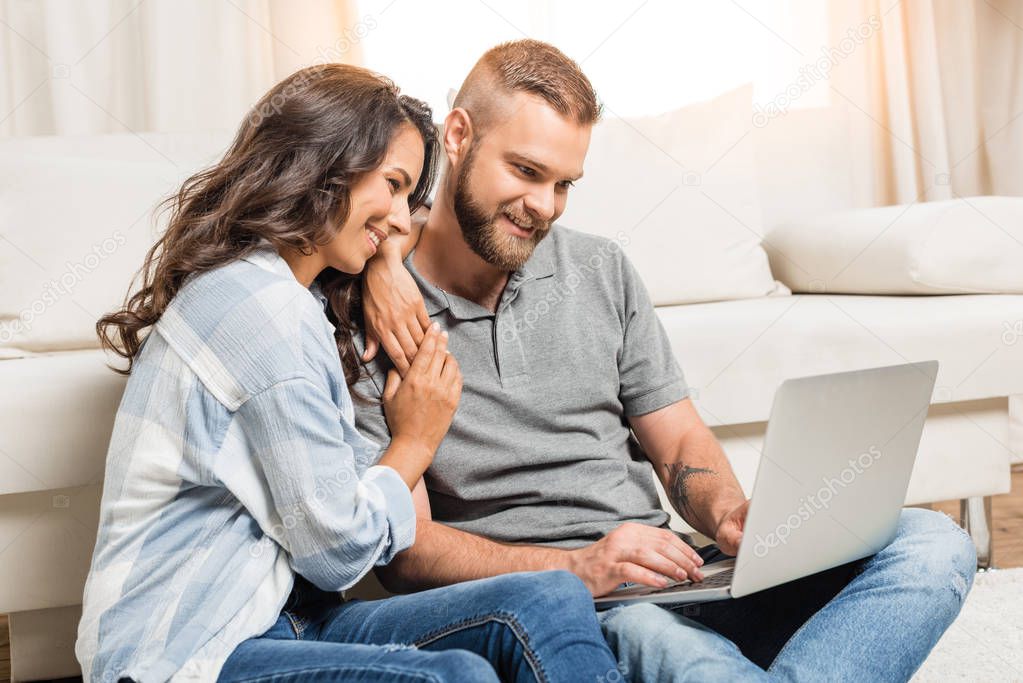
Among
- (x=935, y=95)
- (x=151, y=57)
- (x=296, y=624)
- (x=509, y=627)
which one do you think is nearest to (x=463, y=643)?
(x=509, y=627)

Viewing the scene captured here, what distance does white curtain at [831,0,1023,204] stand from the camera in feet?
9.05

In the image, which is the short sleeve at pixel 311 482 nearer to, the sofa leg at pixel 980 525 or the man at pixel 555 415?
the man at pixel 555 415

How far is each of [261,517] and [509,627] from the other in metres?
0.24

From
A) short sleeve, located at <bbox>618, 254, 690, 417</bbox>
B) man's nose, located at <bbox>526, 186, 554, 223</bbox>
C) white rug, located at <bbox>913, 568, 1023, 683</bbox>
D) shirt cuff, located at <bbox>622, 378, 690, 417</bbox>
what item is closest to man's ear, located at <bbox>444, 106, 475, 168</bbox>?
man's nose, located at <bbox>526, 186, 554, 223</bbox>

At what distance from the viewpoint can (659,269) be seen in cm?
190

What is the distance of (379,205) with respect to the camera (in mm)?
1082

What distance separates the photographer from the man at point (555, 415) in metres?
1.06

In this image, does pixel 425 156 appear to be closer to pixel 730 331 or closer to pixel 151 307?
pixel 151 307

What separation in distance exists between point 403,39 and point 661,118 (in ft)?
2.31

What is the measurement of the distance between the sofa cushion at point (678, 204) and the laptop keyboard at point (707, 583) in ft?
3.07

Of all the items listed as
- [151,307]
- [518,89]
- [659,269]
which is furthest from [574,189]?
[151,307]

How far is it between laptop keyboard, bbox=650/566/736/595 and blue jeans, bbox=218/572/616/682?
12 cm

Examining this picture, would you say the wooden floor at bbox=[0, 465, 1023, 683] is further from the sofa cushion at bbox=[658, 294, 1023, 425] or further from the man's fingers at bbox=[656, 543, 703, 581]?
the man's fingers at bbox=[656, 543, 703, 581]

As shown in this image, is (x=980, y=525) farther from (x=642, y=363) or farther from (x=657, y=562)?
(x=657, y=562)
